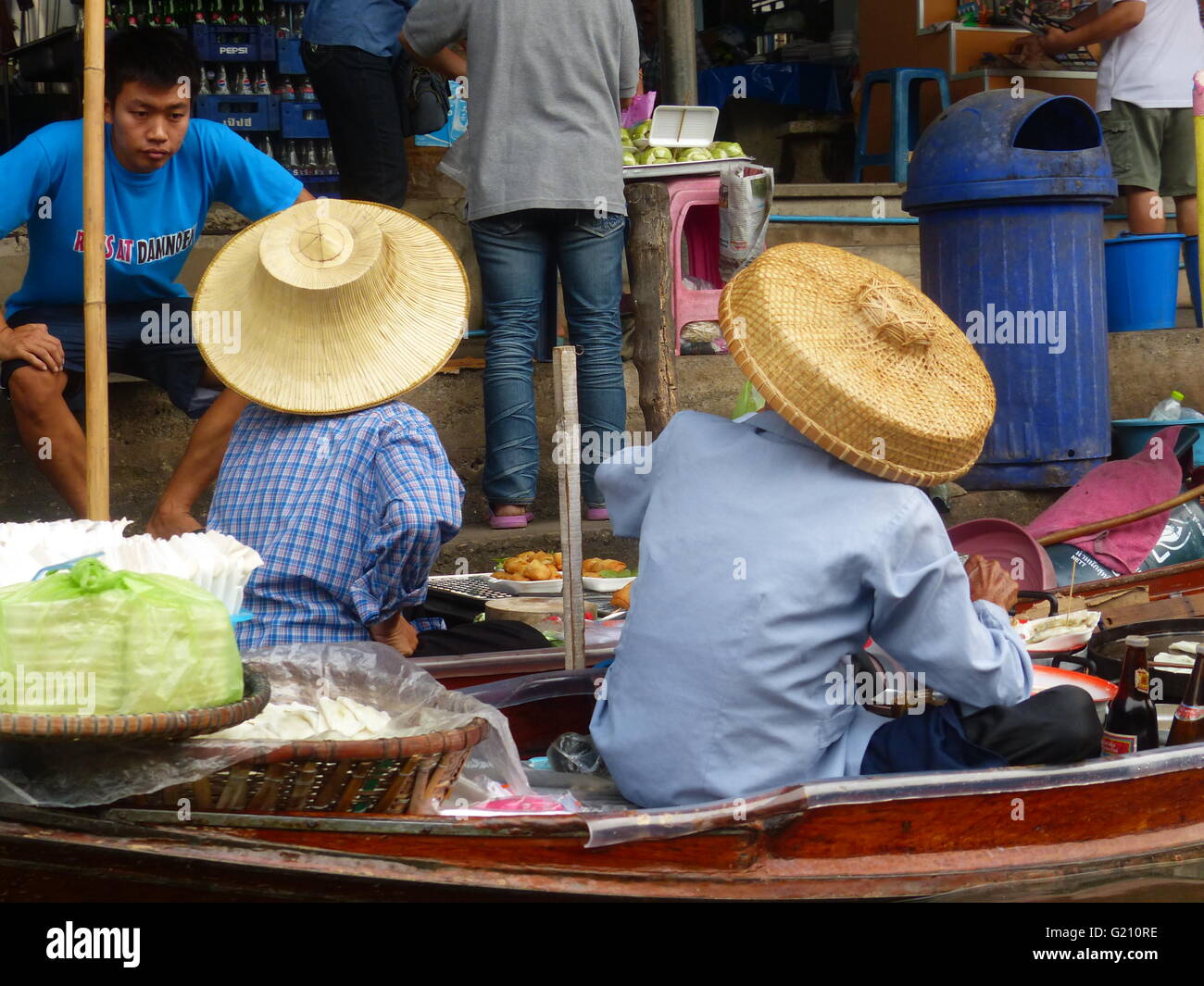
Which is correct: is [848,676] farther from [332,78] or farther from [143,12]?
[143,12]

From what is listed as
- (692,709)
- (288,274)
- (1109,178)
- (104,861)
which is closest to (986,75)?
(1109,178)

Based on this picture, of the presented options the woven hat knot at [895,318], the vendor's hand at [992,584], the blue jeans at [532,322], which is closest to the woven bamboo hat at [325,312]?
the woven hat knot at [895,318]

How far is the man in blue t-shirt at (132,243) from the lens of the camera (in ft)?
14.0

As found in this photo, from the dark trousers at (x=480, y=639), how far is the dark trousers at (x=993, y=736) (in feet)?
4.00

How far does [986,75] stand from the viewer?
859 centimetres

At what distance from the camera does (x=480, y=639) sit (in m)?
3.70

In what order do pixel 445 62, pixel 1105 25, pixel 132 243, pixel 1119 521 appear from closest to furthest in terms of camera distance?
pixel 132 243 → pixel 1119 521 → pixel 445 62 → pixel 1105 25

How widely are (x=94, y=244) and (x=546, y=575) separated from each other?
158 cm

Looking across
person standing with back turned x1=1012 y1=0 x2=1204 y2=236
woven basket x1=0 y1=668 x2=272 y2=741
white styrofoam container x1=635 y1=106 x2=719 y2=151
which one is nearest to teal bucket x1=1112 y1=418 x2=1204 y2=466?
person standing with back turned x1=1012 y1=0 x2=1204 y2=236

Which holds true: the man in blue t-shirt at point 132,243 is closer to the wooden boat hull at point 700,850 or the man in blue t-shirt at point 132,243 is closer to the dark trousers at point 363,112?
the dark trousers at point 363,112

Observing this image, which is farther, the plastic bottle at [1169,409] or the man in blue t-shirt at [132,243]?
the plastic bottle at [1169,409]

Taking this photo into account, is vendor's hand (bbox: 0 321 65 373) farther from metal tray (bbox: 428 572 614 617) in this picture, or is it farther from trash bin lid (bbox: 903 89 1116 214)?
trash bin lid (bbox: 903 89 1116 214)

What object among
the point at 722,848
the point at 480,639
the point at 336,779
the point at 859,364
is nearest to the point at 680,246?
the point at 480,639

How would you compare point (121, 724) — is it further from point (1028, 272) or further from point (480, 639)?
point (1028, 272)
